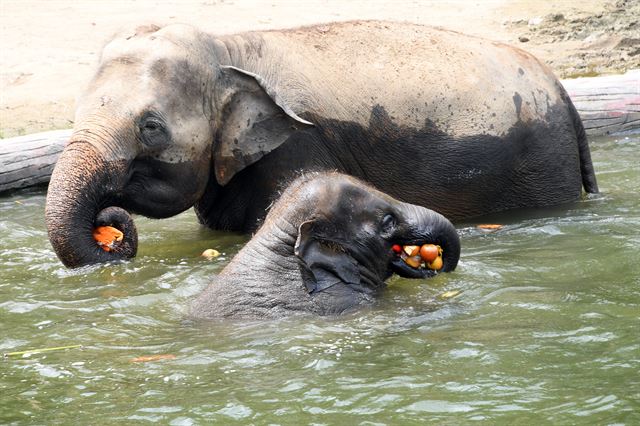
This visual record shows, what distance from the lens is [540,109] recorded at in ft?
26.9

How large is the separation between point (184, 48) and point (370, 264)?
1.90 meters

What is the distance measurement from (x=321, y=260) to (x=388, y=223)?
1.52 ft

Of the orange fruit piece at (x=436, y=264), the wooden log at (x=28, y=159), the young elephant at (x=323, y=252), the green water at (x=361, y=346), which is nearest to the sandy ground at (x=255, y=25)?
the wooden log at (x=28, y=159)

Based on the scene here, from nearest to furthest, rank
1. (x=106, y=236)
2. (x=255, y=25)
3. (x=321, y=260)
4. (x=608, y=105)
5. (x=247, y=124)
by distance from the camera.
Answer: (x=321, y=260), (x=106, y=236), (x=247, y=124), (x=608, y=105), (x=255, y=25)

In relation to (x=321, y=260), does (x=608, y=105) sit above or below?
below

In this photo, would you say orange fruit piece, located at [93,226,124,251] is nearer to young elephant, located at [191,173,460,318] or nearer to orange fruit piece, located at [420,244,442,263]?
young elephant, located at [191,173,460,318]

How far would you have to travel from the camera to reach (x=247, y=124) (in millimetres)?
7266

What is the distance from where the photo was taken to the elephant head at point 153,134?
22.0ft

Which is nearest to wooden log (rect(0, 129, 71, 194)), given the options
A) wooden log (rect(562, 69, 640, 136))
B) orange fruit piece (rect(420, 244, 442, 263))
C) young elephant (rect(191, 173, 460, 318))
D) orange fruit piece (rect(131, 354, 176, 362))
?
young elephant (rect(191, 173, 460, 318))

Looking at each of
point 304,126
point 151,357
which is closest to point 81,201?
point 304,126

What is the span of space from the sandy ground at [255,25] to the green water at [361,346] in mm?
5876

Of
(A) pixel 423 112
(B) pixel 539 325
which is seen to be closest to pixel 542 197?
(A) pixel 423 112

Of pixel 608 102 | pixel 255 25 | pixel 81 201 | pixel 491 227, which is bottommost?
pixel 491 227

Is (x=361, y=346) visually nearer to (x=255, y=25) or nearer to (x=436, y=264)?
(x=436, y=264)
